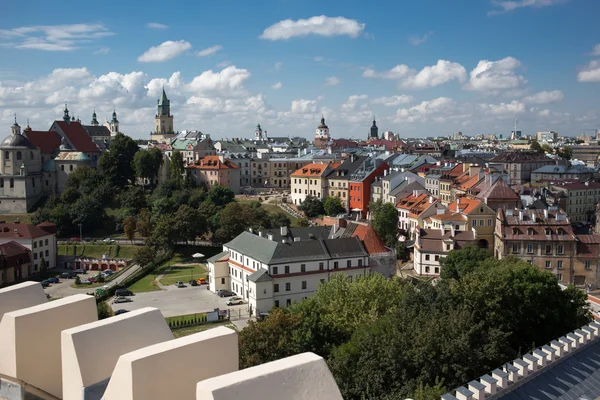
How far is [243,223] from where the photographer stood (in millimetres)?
68938

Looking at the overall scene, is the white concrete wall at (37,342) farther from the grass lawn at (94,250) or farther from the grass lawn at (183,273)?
the grass lawn at (94,250)

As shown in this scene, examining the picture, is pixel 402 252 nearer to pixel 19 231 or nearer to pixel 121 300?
pixel 121 300

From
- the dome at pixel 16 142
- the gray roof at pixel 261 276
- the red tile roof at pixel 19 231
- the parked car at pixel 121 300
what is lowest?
the parked car at pixel 121 300

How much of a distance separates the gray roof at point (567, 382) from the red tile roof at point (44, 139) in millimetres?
89553

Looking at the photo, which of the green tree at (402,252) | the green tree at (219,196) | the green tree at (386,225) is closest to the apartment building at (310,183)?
the green tree at (219,196)

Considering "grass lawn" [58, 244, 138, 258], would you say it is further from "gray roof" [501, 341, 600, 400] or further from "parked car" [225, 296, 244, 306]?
"gray roof" [501, 341, 600, 400]

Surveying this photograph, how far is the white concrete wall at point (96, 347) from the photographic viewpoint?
26.9 ft

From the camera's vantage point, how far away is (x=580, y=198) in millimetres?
81250

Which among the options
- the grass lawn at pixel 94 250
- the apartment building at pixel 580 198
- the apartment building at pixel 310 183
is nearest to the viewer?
the grass lawn at pixel 94 250

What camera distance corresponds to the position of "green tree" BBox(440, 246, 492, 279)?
4700cm

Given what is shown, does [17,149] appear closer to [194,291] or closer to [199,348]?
[194,291]

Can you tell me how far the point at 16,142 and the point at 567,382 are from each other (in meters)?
85.2

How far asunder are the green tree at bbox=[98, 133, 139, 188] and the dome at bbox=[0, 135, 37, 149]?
10473 mm

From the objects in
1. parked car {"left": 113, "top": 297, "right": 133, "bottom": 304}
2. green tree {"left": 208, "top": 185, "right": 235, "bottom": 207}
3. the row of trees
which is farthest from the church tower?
the row of trees
